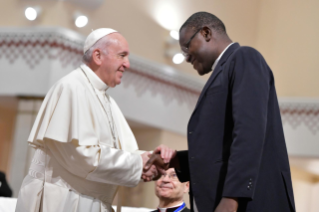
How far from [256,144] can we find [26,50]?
17.1 ft

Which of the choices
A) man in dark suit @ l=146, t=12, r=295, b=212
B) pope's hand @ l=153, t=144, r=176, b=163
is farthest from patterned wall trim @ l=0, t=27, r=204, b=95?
man in dark suit @ l=146, t=12, r=295, b=212

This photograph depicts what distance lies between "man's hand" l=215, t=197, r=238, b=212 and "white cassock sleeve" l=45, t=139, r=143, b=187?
3.25 ft

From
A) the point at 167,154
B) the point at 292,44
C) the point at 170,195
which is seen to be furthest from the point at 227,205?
the point at 292,44

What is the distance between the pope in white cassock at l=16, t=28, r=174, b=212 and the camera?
3.07 metres

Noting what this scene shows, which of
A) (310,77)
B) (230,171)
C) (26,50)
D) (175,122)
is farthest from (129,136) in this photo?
(310,77)

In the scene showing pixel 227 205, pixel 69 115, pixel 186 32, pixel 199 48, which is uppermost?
pixel 186 32

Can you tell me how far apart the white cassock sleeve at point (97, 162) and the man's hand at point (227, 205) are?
0.99m

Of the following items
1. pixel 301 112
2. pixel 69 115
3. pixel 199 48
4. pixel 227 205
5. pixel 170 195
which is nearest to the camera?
pixel 227 205

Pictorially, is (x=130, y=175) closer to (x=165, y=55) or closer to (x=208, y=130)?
(x=208, y=130)

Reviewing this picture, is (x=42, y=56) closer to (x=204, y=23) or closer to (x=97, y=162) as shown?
(x=97, y=162)

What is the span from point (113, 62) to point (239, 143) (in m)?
1.53

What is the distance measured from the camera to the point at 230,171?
7.53 feet

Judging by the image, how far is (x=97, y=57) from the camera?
3594mm

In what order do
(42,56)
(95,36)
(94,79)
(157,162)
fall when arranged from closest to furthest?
1. (157,162)
2. (94,79)
3. (95,36)
4. (42,56)
